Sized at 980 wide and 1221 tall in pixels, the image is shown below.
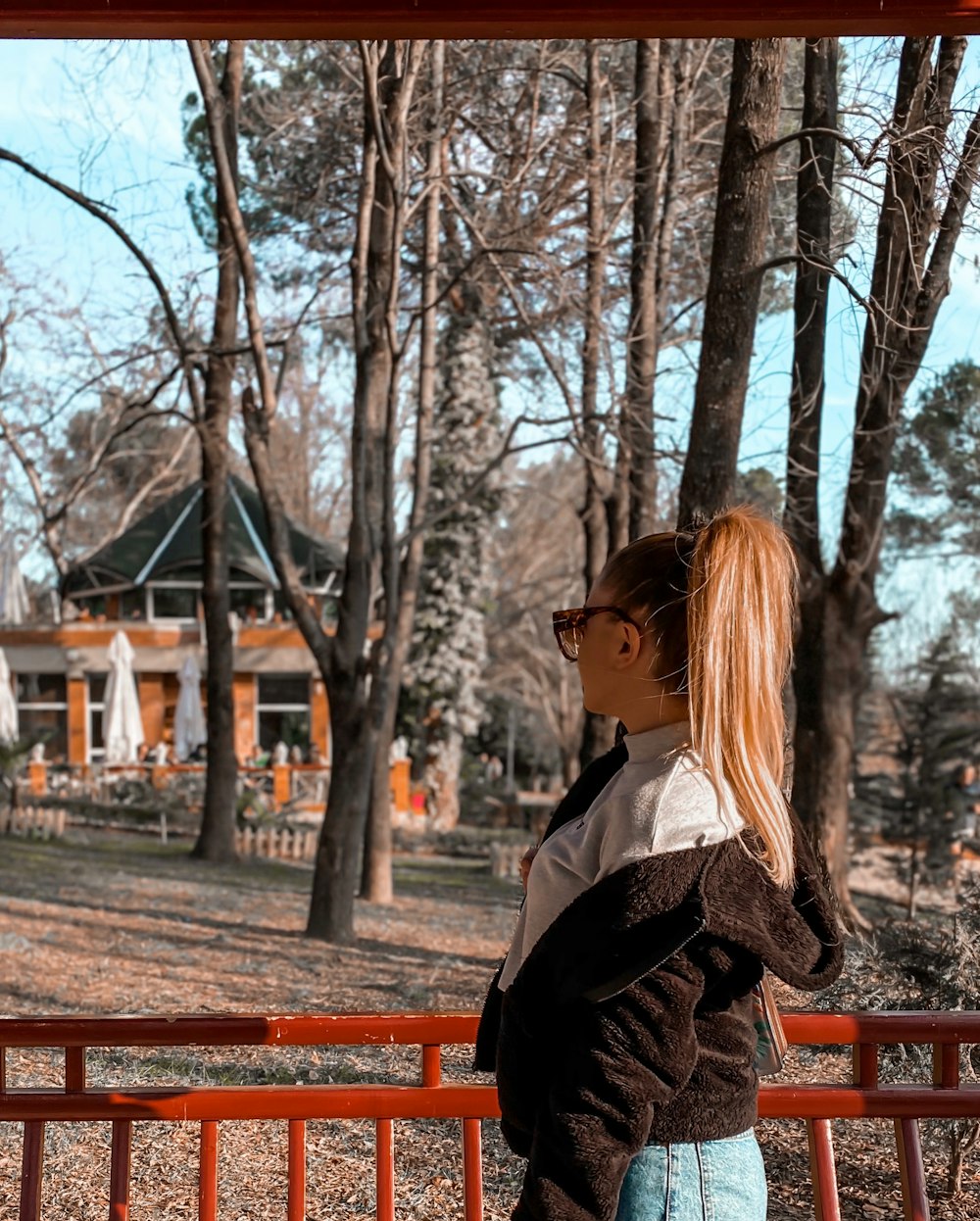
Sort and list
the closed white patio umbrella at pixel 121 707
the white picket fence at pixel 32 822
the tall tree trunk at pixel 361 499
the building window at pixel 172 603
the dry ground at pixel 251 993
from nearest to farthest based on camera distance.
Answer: the dry ground at pixel 251 993
the tall tree trunk at pixel 361 499
the white picket fence at pixel 32 822
the closed white patio umbrella at pixel 121 707
the building window at pixel 172 603

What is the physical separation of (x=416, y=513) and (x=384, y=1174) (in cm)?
1068

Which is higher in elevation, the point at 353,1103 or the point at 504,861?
the point at 353,1103

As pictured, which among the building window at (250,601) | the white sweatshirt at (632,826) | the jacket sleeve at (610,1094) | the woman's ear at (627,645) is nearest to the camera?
the jacket sleeve at (610,1094)

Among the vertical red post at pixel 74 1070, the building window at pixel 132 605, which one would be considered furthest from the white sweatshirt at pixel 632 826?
the building window at pixel 132 605

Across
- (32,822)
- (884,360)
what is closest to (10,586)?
(32,822)

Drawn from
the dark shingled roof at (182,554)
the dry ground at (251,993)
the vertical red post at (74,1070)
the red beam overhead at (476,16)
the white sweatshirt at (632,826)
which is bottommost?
the dry ground at (251,993)

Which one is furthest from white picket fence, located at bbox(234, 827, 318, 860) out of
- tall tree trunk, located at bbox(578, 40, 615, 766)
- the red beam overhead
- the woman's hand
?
the woman's hand

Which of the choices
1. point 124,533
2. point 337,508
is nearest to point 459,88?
point 124,533

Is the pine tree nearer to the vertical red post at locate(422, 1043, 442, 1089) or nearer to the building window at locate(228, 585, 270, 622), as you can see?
the building window at locate(228, 585, 270, 622)

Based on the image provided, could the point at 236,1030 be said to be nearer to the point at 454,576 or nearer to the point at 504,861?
the point at 504,861

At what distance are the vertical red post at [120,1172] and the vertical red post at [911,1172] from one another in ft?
6.19

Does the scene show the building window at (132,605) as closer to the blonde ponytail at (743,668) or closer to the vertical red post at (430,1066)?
the vertical red post at (430,1066)

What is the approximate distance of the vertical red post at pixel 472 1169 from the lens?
314 centimetres

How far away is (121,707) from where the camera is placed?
80.9ft
